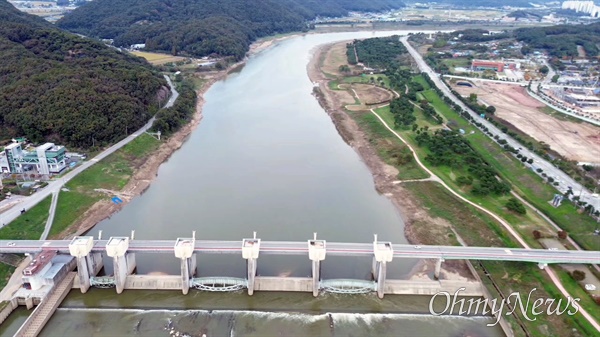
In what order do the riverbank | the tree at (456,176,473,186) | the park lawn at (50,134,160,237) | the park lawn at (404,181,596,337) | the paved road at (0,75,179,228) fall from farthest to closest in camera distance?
1. the tree at (456,176,473,186)
2. the park lawn at (50,134,160,237)
3. the paved road at (0,75,179,228)
4. the riverbank
5. the park lawn at (404,181,596,337)

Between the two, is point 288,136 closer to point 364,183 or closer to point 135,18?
point 364,183

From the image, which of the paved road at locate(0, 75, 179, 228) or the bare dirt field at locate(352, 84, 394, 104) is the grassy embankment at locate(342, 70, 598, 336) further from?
the paved road at locate(0, 75, 179, 228)

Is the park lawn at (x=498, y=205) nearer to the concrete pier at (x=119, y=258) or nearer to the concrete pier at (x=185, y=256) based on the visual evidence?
the concrete pier at (x=185, y=256)

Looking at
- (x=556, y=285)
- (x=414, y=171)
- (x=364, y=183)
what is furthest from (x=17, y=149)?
(x=556, y=285)

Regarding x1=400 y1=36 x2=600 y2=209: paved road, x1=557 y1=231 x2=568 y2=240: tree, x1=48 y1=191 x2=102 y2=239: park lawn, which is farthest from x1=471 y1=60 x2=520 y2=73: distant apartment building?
x1=48 y1=191 x2=102 y2=239: park lawn

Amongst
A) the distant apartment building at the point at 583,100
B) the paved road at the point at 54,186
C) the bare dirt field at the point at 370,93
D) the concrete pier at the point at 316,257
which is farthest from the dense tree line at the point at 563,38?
the concrete pier at the point at 316,257

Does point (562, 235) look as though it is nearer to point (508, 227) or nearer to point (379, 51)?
point (508, 227)
